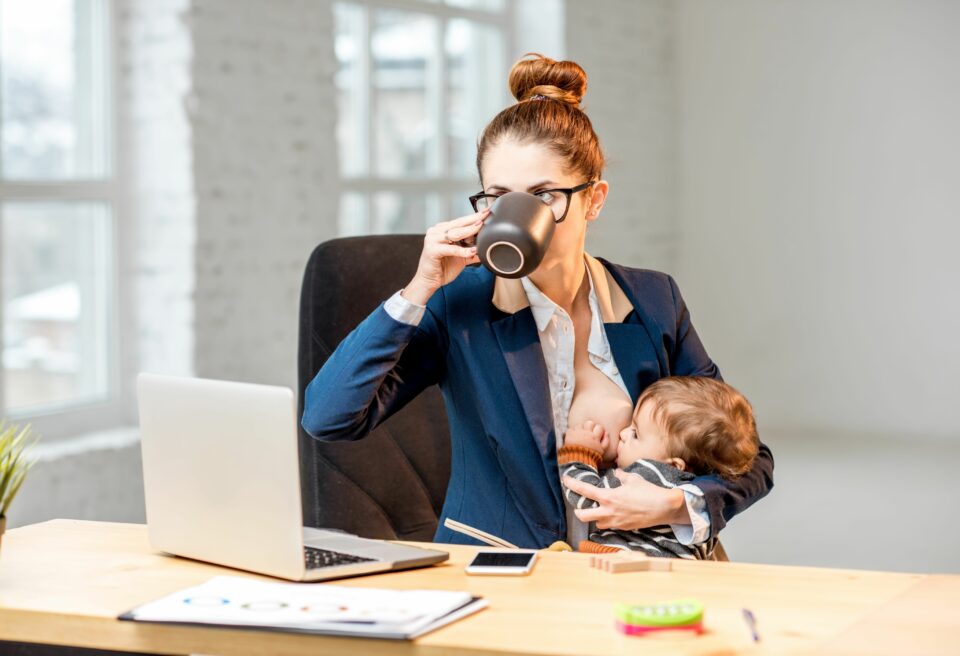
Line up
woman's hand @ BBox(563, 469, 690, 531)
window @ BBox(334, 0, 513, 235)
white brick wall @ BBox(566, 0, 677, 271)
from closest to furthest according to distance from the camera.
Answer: woman's hand @ BBox(563, 469, 690, 531)
window @ BBox(334, 0, 513, 235)
white brick wall @ BBox(566, 0, 677, 271)

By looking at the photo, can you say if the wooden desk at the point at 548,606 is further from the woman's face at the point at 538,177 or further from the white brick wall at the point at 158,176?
the white brick wall at the point at 158,176

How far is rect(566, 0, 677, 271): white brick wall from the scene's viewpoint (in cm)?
659

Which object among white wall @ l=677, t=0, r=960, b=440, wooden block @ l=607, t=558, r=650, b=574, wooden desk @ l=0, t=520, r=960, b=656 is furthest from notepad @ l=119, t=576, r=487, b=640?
white wall @ l=677, t=0, r=960, b=440

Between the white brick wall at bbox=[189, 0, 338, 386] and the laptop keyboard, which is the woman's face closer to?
the laptop keyboard

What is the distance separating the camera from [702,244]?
7.35m

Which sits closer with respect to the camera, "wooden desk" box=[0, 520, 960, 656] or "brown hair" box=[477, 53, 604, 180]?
"wooden desk" box=[0, 520, 960, 656]

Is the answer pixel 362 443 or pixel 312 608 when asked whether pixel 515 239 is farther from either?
pixel 362 443

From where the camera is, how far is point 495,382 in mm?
2018

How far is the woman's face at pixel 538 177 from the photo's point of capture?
192 centimetres

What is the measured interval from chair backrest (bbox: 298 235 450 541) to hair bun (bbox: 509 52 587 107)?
42 centimetres

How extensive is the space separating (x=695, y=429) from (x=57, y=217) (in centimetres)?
275

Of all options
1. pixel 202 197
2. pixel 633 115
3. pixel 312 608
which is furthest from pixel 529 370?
pixel 633 115

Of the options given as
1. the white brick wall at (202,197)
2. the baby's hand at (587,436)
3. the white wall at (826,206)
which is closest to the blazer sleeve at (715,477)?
the baby's hand at (587,436)

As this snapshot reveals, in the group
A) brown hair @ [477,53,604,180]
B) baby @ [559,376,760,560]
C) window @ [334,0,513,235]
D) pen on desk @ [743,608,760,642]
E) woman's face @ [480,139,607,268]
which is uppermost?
window @ [334,0,513,235]
